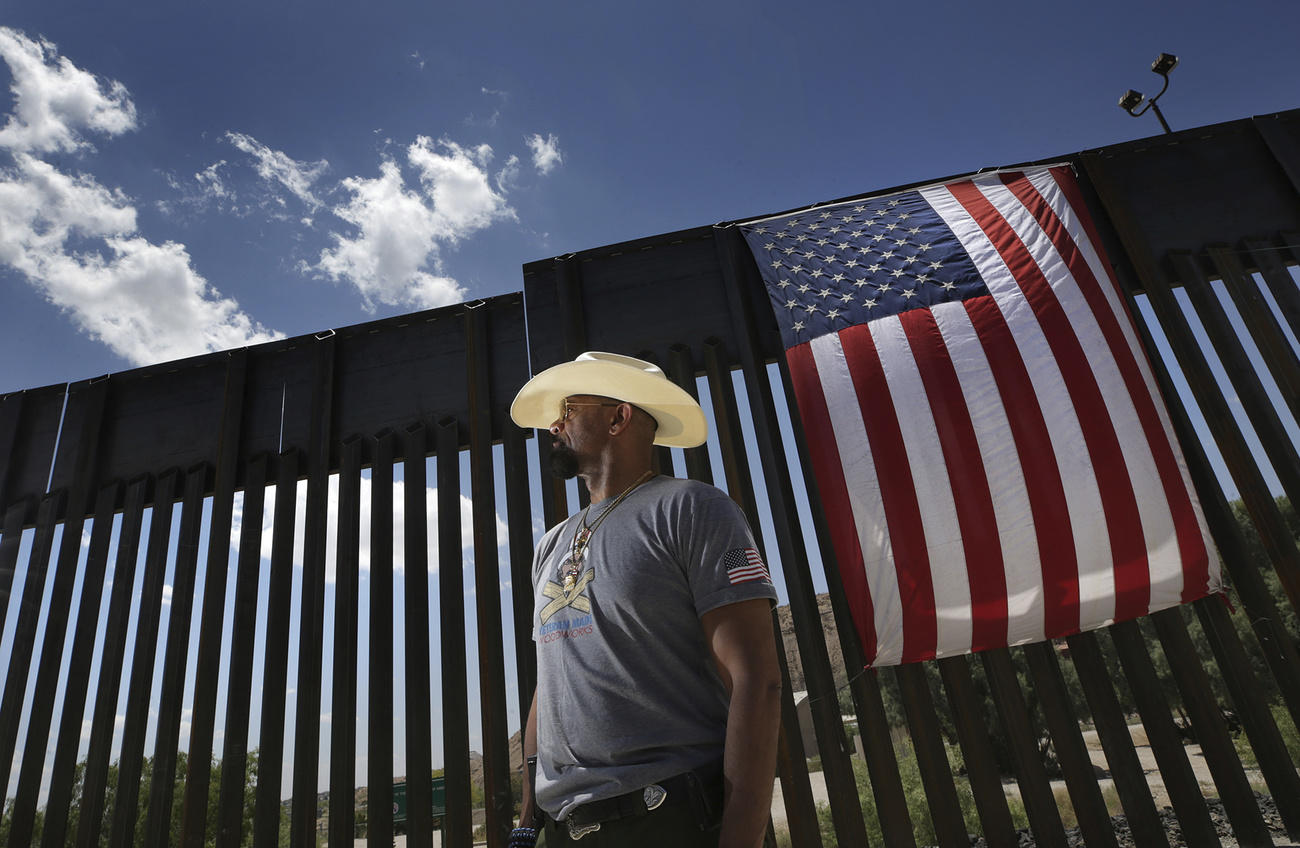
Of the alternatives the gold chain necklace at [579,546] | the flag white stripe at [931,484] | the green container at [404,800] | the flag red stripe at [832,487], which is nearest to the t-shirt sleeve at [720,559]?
the gold chain necklace at [579,546]

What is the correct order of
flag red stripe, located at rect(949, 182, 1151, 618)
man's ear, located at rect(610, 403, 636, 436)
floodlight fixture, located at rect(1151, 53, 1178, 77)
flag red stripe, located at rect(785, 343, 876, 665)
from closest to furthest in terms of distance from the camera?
1. man's ear, located at rect(610, 403, 636, 436)
2. flag red stripe, located at rect(949, 182, 1151, 618)
3. flag red stripe, located at rect(785, 343, 876, 665)
4. floodlight fixture, located at rect(1151, 53, 1178, 77)

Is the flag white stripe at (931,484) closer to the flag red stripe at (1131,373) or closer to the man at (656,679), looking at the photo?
the flag red stripe at (1131,373)

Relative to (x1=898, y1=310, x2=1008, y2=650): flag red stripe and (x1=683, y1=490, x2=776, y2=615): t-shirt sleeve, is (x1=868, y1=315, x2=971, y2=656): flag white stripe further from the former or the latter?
(x1=683, y1=490, x2=776, y2=615): t-shirt sleeve

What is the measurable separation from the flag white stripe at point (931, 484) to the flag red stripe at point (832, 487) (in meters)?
0.31

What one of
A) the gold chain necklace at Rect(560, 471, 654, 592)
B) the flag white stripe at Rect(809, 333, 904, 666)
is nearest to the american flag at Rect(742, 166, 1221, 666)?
the flag white stripe at Rect(809, 333, 904, 666)

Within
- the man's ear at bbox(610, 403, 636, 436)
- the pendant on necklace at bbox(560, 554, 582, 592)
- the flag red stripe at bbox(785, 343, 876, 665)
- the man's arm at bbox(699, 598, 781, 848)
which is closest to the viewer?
the man's arm at bbox(699, 598, 781, 848)

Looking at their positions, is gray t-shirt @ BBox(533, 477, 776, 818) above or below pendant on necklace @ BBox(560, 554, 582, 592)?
below

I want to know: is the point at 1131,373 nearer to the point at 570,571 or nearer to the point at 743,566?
the point at 743,566

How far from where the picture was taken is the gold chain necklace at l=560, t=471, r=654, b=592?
5.45 feet

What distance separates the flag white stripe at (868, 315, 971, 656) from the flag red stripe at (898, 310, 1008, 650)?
28 mm

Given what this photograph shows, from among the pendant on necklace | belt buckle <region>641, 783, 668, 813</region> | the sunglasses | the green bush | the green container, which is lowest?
the green bush

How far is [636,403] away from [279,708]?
3.01m

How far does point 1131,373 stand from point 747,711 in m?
3.19

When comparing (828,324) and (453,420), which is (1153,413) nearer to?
(828,324)
